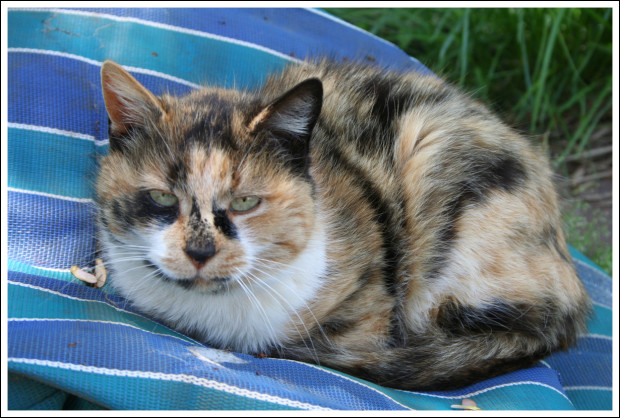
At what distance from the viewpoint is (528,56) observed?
131 inches

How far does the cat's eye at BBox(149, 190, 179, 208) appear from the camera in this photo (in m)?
1.39

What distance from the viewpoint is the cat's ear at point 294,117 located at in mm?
1385

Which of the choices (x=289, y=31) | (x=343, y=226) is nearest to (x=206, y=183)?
(x=343, y=226)

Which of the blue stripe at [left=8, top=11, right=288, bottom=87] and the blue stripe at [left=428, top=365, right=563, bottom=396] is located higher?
the blue stripe at [left=8, top=11, right=288, bottom=87]

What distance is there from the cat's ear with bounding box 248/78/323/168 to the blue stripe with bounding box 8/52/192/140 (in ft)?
2.65

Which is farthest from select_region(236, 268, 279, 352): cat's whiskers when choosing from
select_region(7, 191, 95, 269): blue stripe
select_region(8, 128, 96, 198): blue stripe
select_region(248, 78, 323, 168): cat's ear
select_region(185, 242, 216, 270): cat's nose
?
select_region(8, 128, 96, 198): blue stripe

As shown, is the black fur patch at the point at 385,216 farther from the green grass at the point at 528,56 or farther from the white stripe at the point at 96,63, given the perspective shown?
the green grass at the point at 528,56

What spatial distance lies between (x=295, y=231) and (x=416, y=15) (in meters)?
2.33

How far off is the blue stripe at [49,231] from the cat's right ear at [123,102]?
374mm

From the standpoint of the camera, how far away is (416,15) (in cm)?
341

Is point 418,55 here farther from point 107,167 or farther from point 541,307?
point 107,167

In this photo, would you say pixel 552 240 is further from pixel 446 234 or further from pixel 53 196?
pixel 53 196

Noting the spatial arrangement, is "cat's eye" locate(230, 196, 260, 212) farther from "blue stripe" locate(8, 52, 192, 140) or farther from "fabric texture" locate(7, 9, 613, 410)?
"blue stripe" locate(8, 52, 192, 140)

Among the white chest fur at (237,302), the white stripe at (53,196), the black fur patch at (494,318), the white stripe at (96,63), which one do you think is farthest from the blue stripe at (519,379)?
the white stripe at (96,63)
